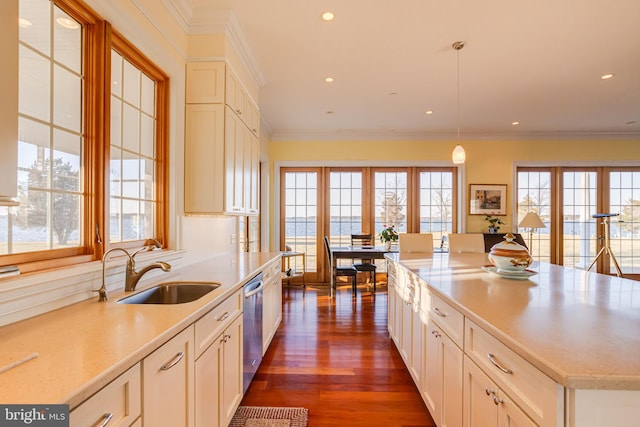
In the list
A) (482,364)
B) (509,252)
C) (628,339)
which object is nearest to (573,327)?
(628,339)

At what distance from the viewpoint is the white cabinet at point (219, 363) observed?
133 centimetres

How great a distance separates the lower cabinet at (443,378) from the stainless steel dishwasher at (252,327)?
117 cm

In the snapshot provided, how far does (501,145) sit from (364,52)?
160 inches

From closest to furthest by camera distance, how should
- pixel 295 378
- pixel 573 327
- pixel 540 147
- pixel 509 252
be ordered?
pixel 573 327
pixel 509 252
pixel 295 378
pixel 540 147

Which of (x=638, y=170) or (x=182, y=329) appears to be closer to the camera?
(x=182, y=329)

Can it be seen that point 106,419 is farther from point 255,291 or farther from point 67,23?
point 67,23

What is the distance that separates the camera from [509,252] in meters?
1.96

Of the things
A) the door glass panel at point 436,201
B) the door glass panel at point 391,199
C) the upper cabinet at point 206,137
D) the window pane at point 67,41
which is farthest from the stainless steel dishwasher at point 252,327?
the door glass panel at point 436,201

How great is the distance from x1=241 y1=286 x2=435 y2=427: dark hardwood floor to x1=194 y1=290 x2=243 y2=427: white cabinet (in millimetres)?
476

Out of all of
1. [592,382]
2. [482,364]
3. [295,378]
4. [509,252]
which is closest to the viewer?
[592,382]

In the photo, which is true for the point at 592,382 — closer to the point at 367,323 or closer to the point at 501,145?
the point at 367,323

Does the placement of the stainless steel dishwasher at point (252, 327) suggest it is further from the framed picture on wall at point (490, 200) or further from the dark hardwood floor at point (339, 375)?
the framed picture on wall at point (490, 200)

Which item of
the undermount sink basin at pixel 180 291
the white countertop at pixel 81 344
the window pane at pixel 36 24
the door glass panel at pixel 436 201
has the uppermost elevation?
the window pane at pixel 36 24

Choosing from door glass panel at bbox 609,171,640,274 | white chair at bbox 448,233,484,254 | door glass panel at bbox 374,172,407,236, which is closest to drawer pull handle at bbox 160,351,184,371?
white chair at bbox 448,233,484,254
